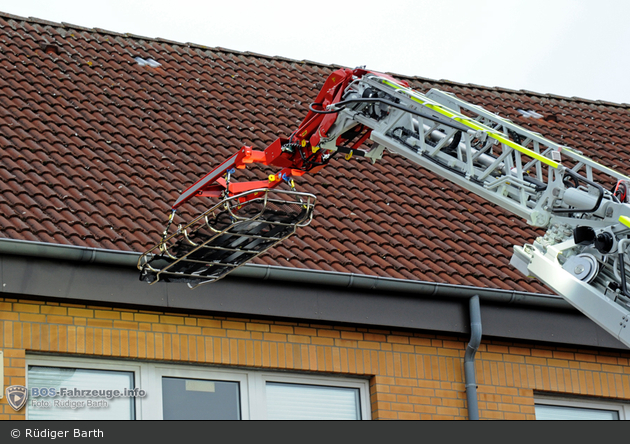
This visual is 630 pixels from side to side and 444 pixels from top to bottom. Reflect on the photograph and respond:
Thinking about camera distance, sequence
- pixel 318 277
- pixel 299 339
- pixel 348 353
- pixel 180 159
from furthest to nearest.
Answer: pixel 180 159 < pixel 348 353 < pixel 299 339 < pixel 318 277

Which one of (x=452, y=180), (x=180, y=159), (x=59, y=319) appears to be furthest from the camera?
(x=180, y=159)

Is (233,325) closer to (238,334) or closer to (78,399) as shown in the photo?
(238,334)

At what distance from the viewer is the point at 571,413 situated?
9805 mm

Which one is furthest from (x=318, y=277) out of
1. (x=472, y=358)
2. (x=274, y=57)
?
(x=274, y=57)

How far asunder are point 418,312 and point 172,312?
88.0 inches

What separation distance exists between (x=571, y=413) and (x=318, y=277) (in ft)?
9.79

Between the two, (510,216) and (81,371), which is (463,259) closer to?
(510,216)

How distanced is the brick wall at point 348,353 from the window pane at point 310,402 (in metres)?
0.20

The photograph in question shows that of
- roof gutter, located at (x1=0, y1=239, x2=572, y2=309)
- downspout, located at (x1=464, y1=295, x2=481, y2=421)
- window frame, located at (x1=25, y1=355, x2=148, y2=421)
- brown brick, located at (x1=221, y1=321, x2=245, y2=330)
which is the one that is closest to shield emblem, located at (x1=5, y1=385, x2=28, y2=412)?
window frame, located at (x1=25, y1=355, x2=148, y2=421)

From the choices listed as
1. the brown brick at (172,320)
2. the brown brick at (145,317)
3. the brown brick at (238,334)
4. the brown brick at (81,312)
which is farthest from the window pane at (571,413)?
the brown brick at (81,312)

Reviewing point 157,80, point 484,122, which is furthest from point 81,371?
point 157,80

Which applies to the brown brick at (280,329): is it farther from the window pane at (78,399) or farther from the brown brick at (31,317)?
the brown brick at (31,317)
